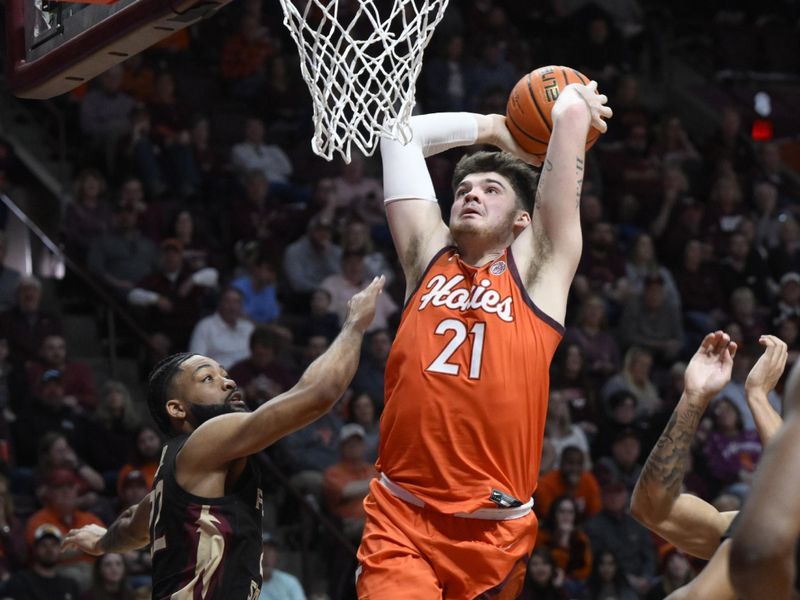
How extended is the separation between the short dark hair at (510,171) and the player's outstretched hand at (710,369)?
2.74 ft

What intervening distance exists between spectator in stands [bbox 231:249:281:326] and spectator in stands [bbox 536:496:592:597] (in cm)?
241

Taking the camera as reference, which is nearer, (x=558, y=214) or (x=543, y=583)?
(x=558, y=214)

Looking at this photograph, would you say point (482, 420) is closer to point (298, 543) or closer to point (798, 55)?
point (298, 543)

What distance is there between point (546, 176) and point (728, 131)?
30.8ft

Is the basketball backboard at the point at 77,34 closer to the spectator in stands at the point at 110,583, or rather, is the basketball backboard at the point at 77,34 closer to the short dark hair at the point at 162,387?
the short dark hair at the point at 162,387

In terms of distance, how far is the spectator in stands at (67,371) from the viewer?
8.73 meters

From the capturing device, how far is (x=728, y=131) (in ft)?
43.4

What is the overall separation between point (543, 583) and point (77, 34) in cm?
487

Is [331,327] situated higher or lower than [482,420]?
lower

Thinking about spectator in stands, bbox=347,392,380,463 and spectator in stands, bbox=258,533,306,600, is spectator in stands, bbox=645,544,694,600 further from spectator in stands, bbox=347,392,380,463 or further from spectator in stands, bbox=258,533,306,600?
spectator in stands, bbox=258,533,306,600

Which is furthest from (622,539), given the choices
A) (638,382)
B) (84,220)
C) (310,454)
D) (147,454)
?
(84,220)

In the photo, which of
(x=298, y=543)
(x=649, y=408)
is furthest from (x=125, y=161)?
(x=649, y=408)

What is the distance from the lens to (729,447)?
998cm

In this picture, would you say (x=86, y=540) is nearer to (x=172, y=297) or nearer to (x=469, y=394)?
(x=469, y=394)
